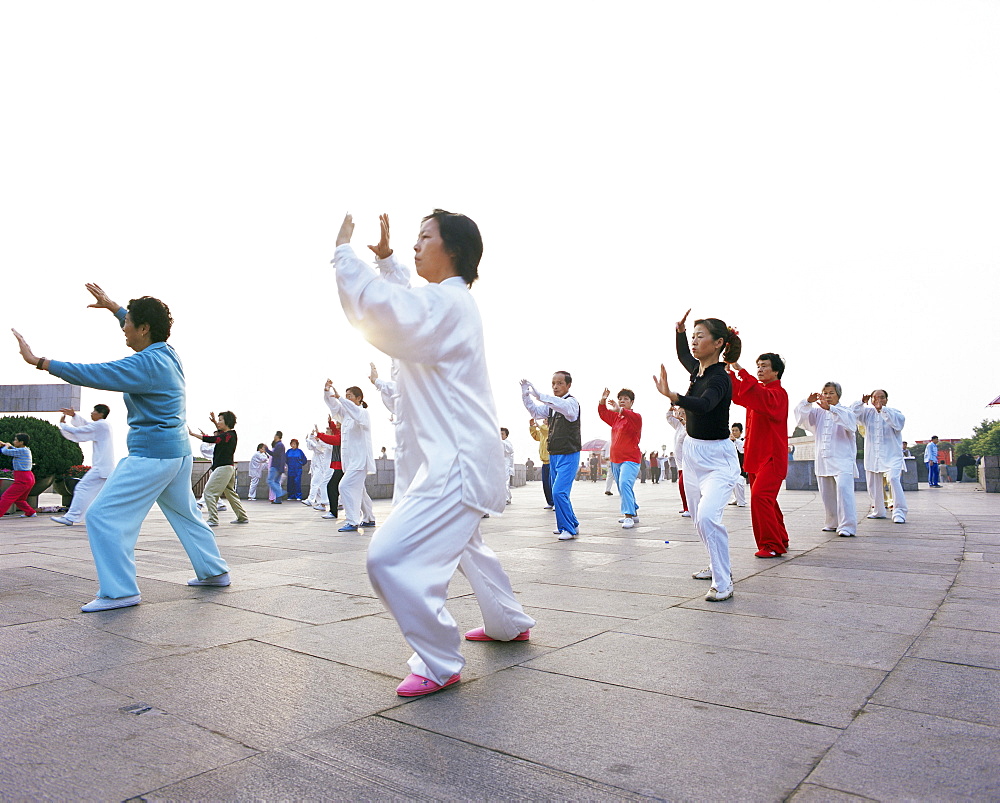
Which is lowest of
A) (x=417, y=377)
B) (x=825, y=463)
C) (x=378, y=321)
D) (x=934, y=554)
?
(x=934, y=554)

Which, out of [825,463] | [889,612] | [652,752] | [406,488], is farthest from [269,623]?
[825,463]

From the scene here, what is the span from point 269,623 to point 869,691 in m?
3.07

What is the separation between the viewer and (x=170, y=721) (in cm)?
249

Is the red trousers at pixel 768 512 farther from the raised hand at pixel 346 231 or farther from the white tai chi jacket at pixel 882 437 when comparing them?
the raised hand at pixel 346 231

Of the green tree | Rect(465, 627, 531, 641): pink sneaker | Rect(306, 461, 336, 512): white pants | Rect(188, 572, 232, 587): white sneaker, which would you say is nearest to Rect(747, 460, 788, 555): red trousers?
Rect(465, 627, 531, 641): pink sneaker

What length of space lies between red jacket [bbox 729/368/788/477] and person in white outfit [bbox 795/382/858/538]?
2.31 meters

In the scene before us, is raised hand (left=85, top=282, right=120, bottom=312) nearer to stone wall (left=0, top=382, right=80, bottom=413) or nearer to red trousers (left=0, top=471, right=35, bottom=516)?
red trousers (left=0, top=471, right=35, bottom=516)

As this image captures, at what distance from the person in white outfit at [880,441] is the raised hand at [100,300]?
10.6 m

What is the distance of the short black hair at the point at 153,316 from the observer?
5.09 metres

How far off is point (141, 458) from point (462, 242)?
10.1ft

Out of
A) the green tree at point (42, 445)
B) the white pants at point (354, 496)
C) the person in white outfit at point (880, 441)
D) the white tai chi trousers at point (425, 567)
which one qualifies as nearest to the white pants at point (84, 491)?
the green tree at point (42, 445)

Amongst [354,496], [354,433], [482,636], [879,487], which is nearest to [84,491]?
[354,433]

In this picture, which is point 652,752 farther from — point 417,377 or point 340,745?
point 417,377

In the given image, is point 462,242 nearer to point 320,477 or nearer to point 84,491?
point 84,491
